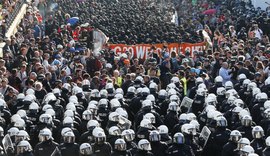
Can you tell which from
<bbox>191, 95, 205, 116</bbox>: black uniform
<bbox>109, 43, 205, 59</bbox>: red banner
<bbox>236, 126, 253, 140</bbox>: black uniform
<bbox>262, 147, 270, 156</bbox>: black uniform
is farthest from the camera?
<bbox>109, 43, 205, 59</bbox>: red banner

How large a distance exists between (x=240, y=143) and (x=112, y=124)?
322 centimetres

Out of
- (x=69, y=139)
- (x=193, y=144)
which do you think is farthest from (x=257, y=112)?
(x=69, y=139)

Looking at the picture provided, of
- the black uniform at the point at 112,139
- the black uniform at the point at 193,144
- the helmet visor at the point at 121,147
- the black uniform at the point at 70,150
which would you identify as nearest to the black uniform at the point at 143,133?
the black uniform at the point at 112,139

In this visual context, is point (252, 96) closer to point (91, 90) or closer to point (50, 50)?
point (91, 90)

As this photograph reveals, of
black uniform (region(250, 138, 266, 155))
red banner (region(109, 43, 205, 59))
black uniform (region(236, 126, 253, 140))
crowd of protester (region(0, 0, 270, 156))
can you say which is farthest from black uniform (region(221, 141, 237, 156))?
red banner (region(109, 43, 205, 59))

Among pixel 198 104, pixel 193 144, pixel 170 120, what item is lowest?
pixel 193 144

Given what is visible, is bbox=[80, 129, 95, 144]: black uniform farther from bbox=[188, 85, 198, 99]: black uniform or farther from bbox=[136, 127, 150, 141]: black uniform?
bbox=[188, 85, 198, 99]: black uniform

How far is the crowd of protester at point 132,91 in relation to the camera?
17328mm

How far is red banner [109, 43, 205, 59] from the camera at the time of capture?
29672 mm

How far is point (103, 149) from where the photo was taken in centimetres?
1688

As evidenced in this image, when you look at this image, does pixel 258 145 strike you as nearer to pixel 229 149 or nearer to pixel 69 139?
pixel 229 149

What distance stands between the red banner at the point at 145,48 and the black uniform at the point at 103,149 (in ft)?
41.9

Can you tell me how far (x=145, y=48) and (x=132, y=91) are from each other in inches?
299

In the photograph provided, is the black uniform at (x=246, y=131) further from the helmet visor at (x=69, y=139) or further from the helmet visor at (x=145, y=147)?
the helmet visor at (x=69, y=139)
